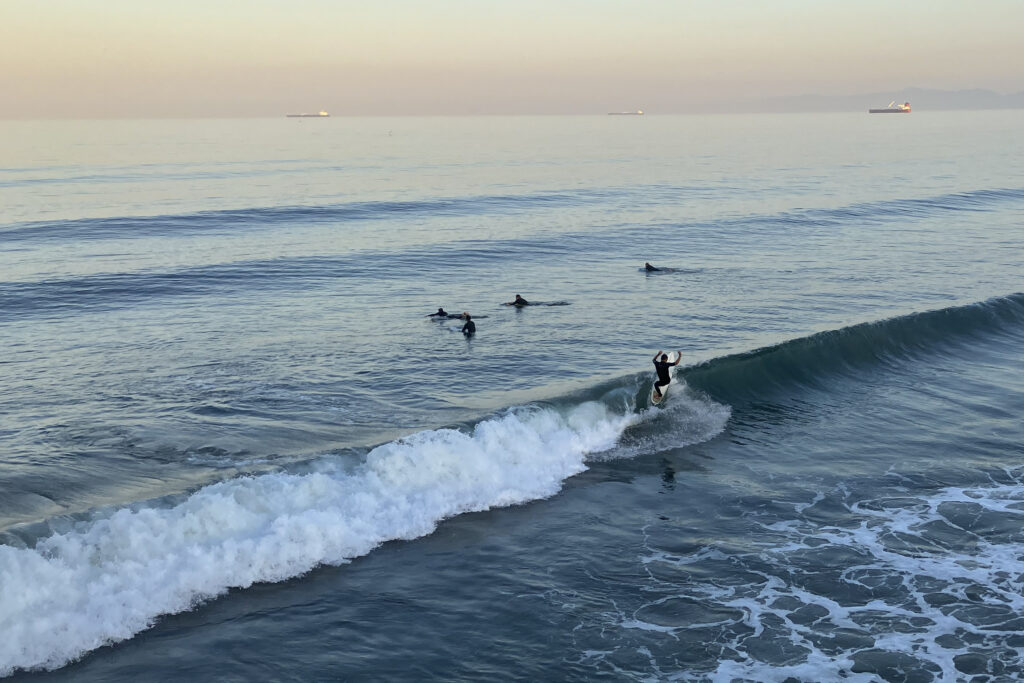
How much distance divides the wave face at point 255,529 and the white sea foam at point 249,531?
0.02 m

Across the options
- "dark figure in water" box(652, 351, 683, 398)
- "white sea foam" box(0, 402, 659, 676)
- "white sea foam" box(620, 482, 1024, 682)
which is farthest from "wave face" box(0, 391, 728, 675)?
"white sea foam" box(620, 482, 1024, 682)

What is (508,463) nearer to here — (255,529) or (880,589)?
(255,529)

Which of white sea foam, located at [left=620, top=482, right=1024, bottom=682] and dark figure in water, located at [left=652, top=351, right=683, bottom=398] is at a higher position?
dark figure in water, located at [left=652, top=351, right=683, bottom=398]

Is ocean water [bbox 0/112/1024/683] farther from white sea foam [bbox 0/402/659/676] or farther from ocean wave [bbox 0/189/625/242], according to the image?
ocean wave [bbox 0/189/625/242]

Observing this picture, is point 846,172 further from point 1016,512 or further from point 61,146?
point 61,146

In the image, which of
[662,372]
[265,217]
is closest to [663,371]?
[662,372]

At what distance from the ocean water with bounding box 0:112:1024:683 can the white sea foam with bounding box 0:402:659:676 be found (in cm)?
6

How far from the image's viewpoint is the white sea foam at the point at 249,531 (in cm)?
1409

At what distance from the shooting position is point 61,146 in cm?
12888

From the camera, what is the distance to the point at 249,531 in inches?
658

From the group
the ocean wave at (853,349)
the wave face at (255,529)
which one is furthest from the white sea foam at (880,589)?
the ocean wave at (853,349)

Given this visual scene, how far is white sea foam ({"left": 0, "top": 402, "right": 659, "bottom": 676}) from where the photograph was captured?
1409cm

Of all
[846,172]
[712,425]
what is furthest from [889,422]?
[846,172]

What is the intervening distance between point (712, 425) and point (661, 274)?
1687 cm
